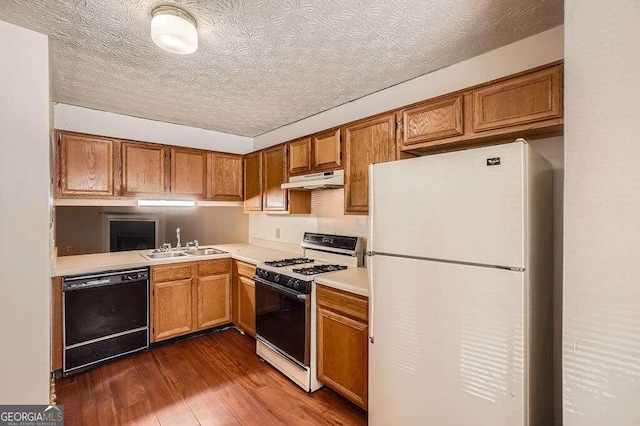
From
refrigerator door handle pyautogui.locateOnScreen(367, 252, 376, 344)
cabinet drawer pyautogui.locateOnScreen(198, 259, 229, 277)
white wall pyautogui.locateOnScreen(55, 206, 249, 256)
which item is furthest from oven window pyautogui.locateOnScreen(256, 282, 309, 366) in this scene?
white wall pyautogui.locateOnScreen(55, 206, 249, 256)

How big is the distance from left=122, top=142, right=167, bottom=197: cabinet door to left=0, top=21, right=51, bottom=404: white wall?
132 cm

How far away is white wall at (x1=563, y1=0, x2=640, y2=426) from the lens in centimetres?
101

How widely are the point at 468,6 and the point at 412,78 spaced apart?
0.83 metres

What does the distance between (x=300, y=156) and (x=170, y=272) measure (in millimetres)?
1756

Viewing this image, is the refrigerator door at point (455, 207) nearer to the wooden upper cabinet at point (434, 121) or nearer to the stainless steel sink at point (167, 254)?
the wooden upper cabinet at point (434, 121)

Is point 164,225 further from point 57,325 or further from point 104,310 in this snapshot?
point 57,325

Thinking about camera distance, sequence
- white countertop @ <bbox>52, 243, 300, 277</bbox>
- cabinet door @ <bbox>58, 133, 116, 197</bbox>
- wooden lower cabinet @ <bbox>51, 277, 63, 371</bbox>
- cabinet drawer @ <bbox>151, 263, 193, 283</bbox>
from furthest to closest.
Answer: cabinet drawer @ <bbox>151, 263, 193, 283</bbox>
cabinet door @ <bbox>58, 133, 116, 197</bbox>
white countertop @ <bbox>52, 243, 300, 277</bbox>
wooden lower cabinet @ <bbox>51, 277, 63, 371</bbox>

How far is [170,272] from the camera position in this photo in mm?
3062

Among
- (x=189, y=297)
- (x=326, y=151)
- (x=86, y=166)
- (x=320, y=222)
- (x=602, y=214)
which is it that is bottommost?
(x=189, y=297)

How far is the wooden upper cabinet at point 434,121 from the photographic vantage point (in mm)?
1837

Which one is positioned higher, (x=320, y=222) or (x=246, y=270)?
(x=320, y=222)

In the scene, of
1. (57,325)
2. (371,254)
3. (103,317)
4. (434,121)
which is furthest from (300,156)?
(57,325)

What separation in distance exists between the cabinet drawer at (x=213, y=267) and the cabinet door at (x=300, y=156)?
1.30 metres

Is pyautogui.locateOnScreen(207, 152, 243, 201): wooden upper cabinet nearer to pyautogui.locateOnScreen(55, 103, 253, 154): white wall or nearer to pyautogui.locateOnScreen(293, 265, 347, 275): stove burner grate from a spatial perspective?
pyautogui.locateOnScreen(55, 103, 253, 154): white wall
